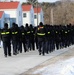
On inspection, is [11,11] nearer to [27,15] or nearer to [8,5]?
[8,5]

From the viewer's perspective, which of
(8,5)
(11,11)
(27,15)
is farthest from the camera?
(27,15)

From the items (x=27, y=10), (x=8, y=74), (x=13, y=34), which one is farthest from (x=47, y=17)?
(x=8, y=74)

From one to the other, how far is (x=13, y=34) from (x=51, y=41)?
340cm

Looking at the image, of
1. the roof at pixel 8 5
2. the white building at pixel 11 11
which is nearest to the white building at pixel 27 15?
the white building at pixel 11 11

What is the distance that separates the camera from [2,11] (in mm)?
66375

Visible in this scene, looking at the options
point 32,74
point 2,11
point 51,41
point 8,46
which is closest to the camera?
point 32,74

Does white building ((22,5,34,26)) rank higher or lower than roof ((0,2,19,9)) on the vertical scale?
lower

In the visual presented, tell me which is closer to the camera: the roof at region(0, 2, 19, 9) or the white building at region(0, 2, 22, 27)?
the white building at region(0, 2, 22, 27)

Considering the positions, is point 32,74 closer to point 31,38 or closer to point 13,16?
point 31,38

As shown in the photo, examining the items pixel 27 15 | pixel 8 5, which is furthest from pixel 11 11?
pixel 27 15

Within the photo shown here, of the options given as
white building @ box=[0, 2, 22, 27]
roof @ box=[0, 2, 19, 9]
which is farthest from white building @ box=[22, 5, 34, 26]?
roof @ box=[0, 2, 19, 9]

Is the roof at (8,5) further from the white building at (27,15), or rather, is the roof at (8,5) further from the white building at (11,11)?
the white building at (27,15)

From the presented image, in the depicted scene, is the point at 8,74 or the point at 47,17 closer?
the point at 8,74

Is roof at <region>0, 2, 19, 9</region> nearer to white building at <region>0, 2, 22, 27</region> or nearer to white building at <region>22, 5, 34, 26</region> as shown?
white building at <region>0, 2, 22, 27</region>
